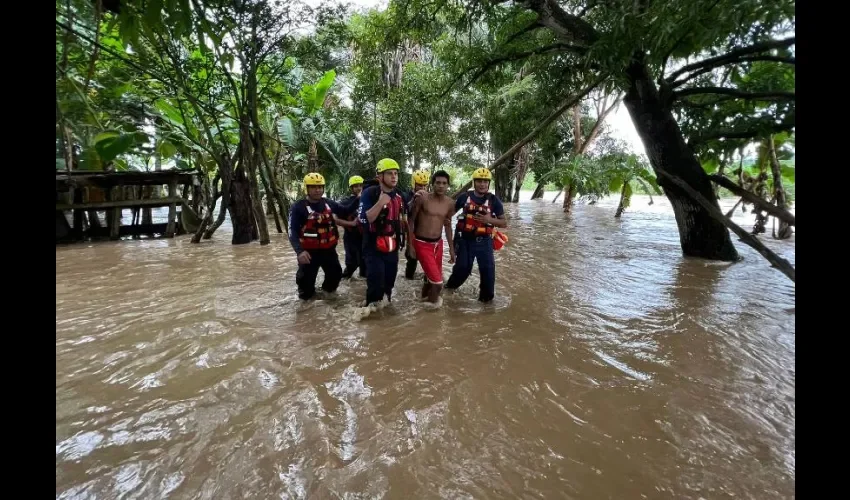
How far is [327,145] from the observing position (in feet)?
60.6

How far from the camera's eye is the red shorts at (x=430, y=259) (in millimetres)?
5676

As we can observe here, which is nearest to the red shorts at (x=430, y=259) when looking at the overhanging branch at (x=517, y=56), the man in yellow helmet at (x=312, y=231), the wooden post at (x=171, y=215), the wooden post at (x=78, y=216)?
Result: the man in yellow helmet at (x=312, y=231)

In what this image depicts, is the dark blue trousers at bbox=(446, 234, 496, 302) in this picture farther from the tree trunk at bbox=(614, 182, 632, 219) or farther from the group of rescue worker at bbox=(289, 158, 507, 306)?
the tree trunk at bbox=(614, 182, 632, 219)

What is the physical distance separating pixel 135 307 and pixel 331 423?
14.6 feet

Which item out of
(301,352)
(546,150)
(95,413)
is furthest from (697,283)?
(546,150)

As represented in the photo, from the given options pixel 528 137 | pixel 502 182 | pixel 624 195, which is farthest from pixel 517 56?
pixel 502 182

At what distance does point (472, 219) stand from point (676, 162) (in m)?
5.07

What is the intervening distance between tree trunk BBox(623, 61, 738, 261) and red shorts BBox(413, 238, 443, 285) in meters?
5.06

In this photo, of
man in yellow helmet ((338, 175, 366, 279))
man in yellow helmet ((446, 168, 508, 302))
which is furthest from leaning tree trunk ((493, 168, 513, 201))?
man in yellow helmet ((446, 168, 508, 302))

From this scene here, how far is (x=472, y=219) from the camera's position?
5867 mm

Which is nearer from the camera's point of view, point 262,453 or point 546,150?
point 262,453

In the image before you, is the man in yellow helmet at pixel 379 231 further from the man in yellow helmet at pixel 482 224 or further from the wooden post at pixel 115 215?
the wooden post at pixel 115 215

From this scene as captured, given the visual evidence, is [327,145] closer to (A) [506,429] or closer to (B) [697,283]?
(B) [697,283]

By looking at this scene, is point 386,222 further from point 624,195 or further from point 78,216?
point 624,195
